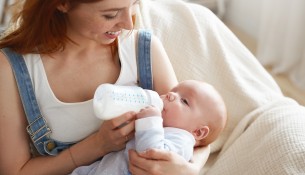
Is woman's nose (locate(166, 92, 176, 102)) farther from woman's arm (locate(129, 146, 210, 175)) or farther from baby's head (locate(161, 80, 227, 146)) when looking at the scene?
woman's arm (locate(129, 146, 210, 175))

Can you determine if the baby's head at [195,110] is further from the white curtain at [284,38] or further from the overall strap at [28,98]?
the white curtain at [284,38]

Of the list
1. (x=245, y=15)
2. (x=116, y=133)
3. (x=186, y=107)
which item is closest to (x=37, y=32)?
(x=116, y=133)

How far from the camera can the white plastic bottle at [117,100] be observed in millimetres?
1029

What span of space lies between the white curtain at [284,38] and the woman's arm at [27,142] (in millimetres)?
1707

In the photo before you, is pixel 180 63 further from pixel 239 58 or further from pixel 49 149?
pixel 49 149

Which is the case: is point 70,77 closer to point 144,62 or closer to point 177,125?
point 144,62

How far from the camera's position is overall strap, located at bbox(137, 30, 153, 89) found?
1210 mm

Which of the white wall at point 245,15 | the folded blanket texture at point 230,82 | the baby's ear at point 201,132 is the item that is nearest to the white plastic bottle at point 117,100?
the baby's ear at point 201,132

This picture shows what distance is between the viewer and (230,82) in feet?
4.85

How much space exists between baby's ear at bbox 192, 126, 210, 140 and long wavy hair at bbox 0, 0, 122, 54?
449 mm

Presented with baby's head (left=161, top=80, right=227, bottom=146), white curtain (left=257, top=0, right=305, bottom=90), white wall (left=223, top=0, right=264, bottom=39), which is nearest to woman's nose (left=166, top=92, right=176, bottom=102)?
baby's head (left=161, top=80, right=227, bottom=146)

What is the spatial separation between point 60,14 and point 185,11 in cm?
59

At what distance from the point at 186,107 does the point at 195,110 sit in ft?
0.09

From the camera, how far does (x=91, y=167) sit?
3.68 ft
